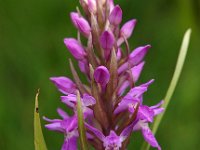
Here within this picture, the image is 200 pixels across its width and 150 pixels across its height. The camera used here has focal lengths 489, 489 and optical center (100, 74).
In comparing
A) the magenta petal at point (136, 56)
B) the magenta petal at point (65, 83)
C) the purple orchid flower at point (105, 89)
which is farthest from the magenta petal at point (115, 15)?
the magenta petal at point (65, 83)

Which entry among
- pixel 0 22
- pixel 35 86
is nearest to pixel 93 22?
pixel 35 86

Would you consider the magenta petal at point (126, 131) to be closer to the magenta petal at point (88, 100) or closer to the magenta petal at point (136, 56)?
the magenta petal at point (88, 100)

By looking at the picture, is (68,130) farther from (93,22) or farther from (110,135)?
(93,22)

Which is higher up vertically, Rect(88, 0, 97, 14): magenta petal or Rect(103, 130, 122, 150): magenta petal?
Rect(88, 0, 97, 14): magenta petal

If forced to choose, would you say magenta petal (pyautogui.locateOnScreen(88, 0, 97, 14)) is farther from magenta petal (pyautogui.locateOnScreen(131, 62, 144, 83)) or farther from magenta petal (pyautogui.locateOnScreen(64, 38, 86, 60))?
magenta petal (pyautogui.locateOnScreen(131, 62, 144, 83))

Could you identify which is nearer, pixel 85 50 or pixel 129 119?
pixel 129 119

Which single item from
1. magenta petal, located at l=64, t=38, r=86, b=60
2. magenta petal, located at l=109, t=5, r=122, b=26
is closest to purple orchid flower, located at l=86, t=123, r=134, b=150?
magenta petal, located at l=64, t=38, r=86, b=60
